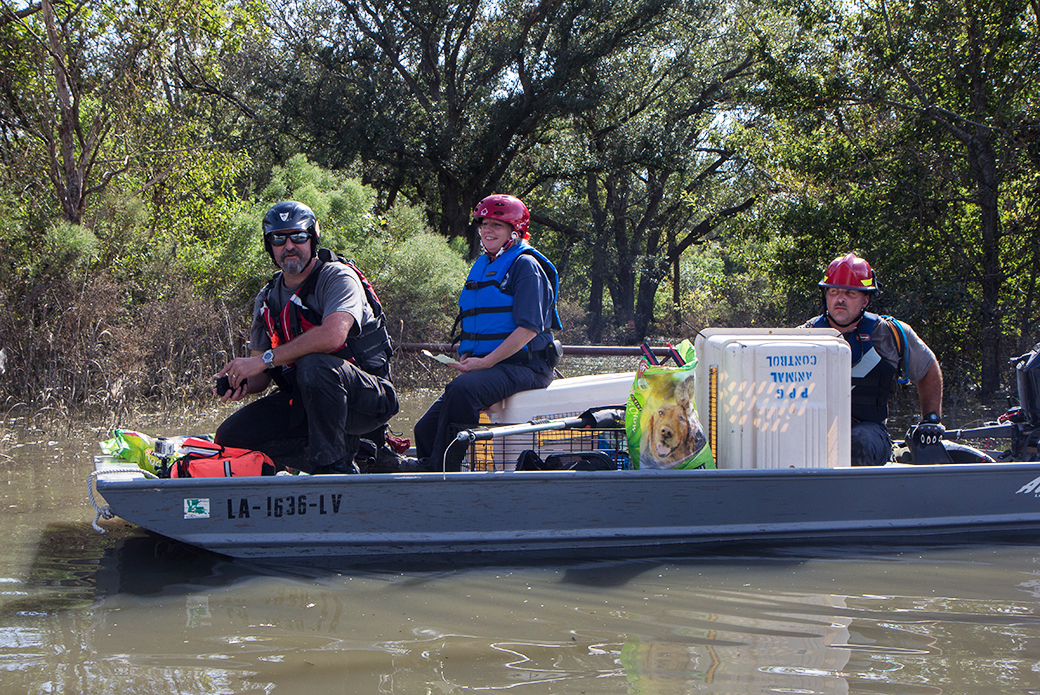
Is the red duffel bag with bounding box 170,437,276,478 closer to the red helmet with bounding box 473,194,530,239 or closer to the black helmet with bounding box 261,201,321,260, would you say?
the black helmet with bounding box 261,201,321,260

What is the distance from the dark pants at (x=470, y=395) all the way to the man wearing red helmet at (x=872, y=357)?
1675mm

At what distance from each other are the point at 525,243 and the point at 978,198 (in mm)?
8844

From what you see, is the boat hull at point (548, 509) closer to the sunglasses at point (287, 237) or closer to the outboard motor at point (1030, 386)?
the outboard motor at point (1030, 386)

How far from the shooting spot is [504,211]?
464cm

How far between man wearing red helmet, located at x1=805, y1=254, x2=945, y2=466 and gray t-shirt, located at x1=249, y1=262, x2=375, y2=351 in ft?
8.11

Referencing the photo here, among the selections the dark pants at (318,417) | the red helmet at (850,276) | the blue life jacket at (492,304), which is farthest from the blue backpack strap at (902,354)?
the dark pants at (318,417)

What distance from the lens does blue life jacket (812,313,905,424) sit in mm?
4730

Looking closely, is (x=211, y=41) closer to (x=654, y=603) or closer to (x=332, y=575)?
(x=332, y=575)

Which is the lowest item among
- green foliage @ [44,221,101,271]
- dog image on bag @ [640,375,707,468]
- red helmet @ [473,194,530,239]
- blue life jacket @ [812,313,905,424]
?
dog image on bag @ [640,375,707,468]

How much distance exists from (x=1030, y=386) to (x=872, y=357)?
96cm

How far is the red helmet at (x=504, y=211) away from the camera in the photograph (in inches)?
182

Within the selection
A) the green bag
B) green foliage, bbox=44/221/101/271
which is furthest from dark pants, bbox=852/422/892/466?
green foliage, bbox=44/221/101/271

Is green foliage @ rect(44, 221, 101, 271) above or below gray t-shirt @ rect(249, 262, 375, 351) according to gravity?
above

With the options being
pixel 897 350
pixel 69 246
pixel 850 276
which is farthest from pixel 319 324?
pixel 69 246
